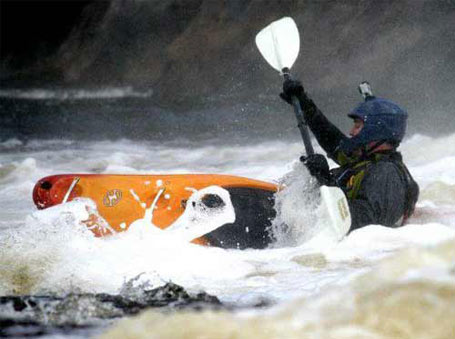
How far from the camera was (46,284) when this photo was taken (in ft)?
10.1

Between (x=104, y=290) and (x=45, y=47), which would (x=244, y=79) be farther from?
(x=104, y=290)

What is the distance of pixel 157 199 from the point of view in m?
4.19

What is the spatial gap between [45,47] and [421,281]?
21186mm

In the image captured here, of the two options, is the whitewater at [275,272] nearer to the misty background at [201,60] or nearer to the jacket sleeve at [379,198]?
the jacket sleeve at [379,198]

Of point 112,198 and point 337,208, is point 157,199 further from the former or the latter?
point 337,208

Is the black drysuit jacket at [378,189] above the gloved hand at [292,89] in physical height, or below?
below

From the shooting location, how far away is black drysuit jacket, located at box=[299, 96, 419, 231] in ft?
11.8

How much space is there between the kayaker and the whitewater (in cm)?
13

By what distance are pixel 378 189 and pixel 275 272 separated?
0.73 meters

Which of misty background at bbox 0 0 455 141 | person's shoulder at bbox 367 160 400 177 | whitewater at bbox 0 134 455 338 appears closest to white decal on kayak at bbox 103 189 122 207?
whitewater at bbox 0 134 455 338

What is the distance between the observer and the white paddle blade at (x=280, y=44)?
16.0 ft

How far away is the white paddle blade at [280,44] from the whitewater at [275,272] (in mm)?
827

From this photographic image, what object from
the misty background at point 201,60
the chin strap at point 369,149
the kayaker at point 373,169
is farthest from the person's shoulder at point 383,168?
the misty background at point 201,60

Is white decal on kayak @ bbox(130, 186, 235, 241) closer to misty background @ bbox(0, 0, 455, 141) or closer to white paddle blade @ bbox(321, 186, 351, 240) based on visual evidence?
white paddle blade @ bbox(321, 186, 351, 240)
